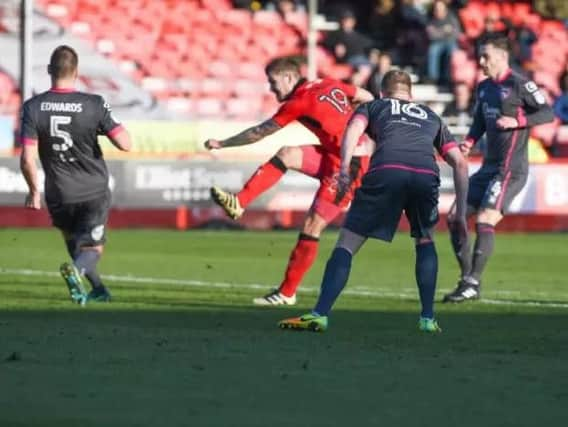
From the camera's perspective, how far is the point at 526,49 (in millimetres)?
33219

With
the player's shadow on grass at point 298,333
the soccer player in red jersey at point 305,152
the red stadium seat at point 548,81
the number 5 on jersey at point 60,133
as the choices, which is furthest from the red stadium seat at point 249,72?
the number 5 on jersey at point 60,133

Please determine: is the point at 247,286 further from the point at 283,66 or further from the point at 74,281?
the point at 74,281

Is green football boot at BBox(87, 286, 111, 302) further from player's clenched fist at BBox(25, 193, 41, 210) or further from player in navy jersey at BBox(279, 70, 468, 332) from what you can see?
player in navy jersey at BBox(279, 70, 468, 332)

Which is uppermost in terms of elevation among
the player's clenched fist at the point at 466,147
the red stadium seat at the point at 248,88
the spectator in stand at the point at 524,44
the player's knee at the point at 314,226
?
the player's clenched fist at the point at 466,147

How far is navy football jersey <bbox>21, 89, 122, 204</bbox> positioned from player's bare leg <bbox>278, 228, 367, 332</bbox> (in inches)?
102

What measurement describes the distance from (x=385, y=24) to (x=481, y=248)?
19086mm

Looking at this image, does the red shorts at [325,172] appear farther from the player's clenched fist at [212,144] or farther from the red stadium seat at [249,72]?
the red stadium seat at [249,72]

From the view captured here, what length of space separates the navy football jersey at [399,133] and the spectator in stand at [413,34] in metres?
21.2

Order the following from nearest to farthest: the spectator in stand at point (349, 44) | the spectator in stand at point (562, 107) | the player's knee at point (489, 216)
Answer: the player's knee at point (489, 216) → the spectator in stand at point (349, 44) → the spectator in stand at point (562, 107)

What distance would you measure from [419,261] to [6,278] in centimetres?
571

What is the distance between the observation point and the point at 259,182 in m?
14.5

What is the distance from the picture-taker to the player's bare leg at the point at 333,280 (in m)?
11.5

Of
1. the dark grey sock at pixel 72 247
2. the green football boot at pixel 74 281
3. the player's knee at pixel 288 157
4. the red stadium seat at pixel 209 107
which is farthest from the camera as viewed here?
the red stadium seat at pixel 209 107

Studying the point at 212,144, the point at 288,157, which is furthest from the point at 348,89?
the point at 212,144
